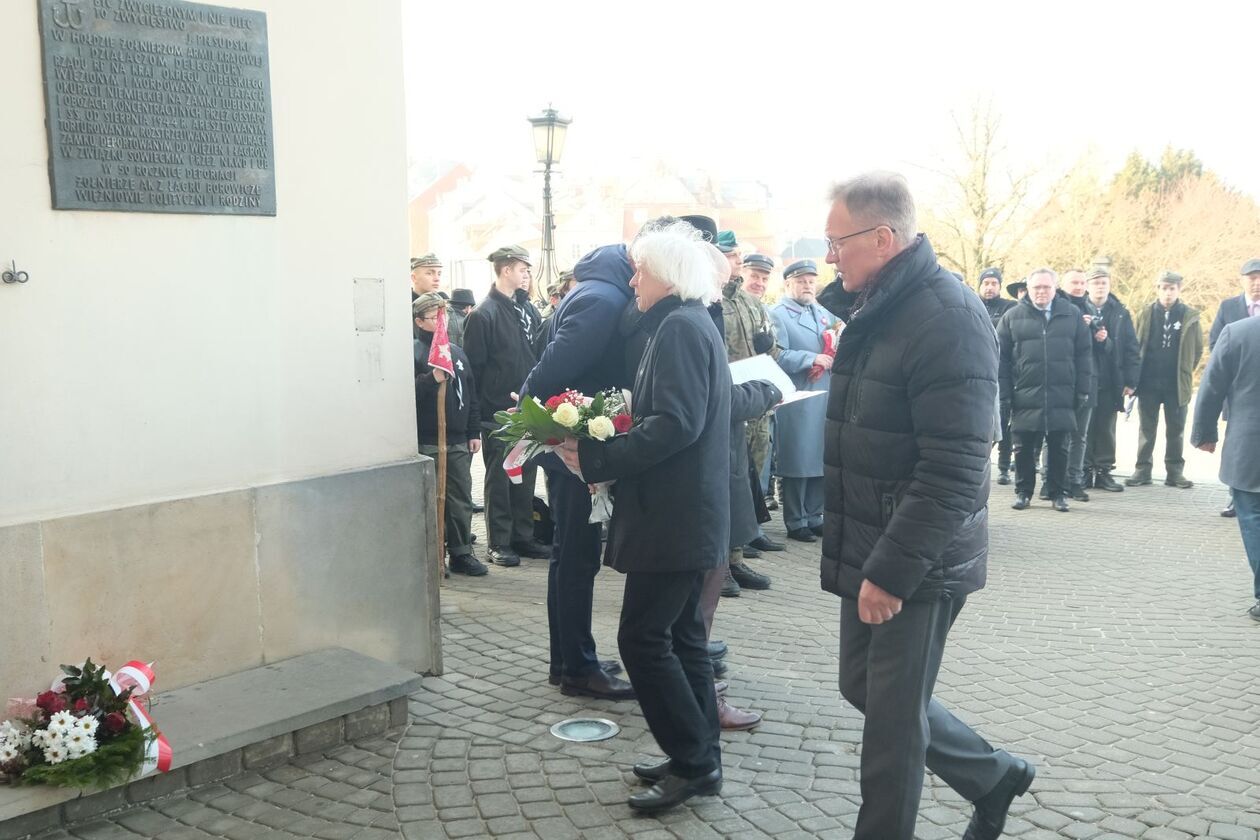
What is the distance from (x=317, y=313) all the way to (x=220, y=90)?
3.25ft

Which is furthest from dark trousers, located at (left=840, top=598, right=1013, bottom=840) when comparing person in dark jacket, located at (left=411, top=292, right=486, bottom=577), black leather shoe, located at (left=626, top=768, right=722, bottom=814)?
person in dark jacket, located at (left=411, top=292, right=486, bottom=577)

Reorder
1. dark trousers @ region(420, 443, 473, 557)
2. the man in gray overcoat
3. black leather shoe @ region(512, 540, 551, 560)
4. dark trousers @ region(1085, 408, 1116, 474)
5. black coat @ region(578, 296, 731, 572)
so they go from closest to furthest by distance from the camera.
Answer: black coat @ region(578, 296, 731, 572), dark trousers @ region(420, 443, 473, 557), black leather shoe @ region(512, 540, 551, 560), the man in gray overcoat, dark trousers @ region(1085, 408, 1116, 474)

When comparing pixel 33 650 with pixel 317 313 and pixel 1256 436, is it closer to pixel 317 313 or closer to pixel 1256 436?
pixel 317 313

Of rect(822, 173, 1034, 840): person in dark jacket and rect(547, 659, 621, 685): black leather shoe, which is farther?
rect(547, 659, 621, 685): black leather shoe

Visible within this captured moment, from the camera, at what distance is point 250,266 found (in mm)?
4535

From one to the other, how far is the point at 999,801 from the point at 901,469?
47.4 inches

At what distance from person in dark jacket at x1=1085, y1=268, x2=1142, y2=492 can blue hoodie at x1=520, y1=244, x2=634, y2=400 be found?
8.03 metres

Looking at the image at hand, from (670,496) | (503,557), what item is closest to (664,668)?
(670,496)

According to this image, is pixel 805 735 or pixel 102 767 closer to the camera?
pixel 102 767

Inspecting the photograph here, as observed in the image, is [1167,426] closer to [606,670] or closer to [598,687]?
[606,670]

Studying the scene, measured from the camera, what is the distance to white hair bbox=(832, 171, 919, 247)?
3.13 metres

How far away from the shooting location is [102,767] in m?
Result: 3.69

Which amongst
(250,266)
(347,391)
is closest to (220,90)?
(250,266)

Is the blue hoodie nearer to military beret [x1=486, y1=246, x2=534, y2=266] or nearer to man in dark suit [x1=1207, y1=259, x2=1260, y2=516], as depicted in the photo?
military beret [x1=486, y1=246, x2=534, y2=266]
